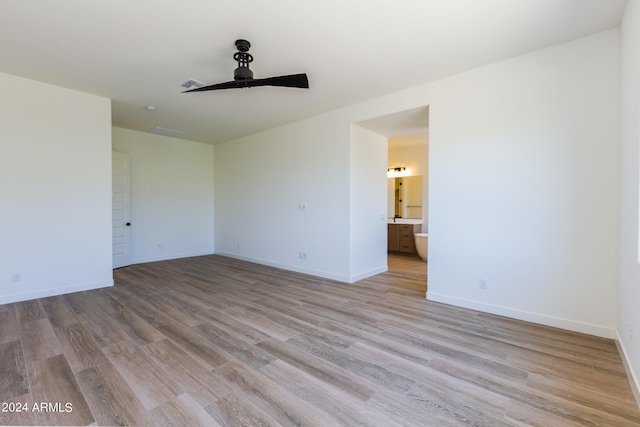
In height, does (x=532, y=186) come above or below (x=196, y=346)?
above

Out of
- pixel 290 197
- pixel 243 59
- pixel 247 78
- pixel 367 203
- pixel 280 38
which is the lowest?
pixel 367 203

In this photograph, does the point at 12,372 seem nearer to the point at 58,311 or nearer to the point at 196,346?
the point at 196,346

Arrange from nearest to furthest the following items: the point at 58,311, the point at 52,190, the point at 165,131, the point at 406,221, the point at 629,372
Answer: the point at 629,372 < the point at 58,311 < the point at 52,190 < the point at 165,131 < the point at 406,221

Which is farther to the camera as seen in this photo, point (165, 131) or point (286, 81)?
point (165, 131)

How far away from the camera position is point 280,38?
260cm

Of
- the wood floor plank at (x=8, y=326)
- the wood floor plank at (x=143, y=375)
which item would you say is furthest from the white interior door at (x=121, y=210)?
the wood floor plank at (x=143, y=375)

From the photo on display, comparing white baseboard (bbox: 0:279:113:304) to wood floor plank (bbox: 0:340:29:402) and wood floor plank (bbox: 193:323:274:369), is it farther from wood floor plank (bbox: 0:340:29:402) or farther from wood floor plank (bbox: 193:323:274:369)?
wood floor plank (bbox: 193:323:274:369)

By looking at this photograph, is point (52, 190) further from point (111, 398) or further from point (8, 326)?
point (111, 398)

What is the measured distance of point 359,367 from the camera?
2080 millimetres

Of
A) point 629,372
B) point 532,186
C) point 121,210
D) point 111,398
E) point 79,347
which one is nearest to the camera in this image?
point 111,398

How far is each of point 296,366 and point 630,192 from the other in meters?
2.70

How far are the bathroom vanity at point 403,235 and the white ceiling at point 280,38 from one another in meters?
3.74

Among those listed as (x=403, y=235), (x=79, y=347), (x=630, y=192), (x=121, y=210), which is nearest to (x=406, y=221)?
(x=403, y=235)

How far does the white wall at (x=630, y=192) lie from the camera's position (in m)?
1.82
